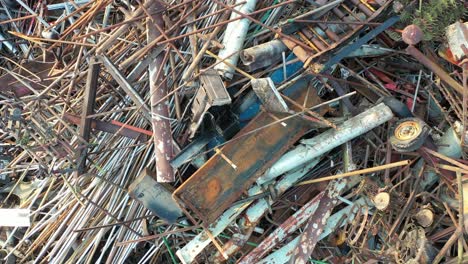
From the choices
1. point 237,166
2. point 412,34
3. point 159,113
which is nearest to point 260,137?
point 237,166

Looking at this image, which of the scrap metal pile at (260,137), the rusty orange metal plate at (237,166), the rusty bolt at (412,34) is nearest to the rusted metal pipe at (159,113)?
the scrap metal pile at (260,137)

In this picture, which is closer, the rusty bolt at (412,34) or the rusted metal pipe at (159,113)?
the rusty bolt at (412,34)

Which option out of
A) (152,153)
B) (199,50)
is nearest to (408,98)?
(199,50)

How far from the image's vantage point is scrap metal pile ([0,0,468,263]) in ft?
9.48

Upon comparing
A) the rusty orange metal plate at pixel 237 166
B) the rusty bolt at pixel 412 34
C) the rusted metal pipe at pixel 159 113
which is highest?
the rusted metal pipe at pixel 159 113

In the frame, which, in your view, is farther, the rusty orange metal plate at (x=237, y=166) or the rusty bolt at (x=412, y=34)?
the rusty orange metal plate at (x=237, y=166)

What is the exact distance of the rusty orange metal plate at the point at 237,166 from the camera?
9.59 ft

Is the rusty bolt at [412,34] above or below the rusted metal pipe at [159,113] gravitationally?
below

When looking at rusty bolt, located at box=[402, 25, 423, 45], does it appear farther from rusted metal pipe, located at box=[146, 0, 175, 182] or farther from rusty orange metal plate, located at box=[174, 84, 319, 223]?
rusted metal pipe, located at box=[146, 0, 175, 182]

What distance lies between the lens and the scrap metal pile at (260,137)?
9.48ft

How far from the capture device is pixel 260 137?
2975 mm

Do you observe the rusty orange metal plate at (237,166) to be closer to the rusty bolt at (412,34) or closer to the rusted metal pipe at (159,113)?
the rusted metal pipe at (159,113)

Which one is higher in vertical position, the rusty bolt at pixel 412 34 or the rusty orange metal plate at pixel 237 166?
the rusty bolt at pixel 412 34

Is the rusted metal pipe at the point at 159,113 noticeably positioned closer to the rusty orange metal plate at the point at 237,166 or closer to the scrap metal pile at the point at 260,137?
the scrap metal pile at the point at 260,137
